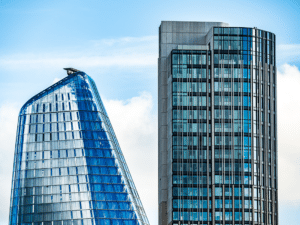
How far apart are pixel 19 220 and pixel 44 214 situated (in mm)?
4574

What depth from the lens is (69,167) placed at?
15262 cm

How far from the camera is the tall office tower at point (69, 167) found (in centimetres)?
15075

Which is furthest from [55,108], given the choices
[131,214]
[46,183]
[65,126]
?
[131,214]

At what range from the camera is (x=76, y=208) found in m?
150

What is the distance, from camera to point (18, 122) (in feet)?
515

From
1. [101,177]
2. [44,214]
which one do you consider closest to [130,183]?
[101,177]

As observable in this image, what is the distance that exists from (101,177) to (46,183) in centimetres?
976

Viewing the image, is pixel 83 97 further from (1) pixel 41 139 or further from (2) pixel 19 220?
(2) pixel 19 220

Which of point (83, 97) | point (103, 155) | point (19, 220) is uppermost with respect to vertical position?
point (83, 97)

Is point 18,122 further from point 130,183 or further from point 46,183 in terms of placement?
point 130,183

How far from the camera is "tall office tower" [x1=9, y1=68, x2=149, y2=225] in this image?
15075cm

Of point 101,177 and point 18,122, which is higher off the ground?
point 18,122

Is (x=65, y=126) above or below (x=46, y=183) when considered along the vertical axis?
above

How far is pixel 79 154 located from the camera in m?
153
